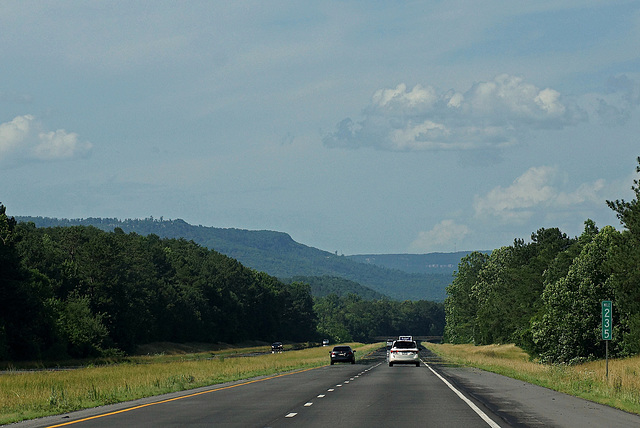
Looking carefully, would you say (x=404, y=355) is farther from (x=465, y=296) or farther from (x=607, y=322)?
(x=465, y=296)

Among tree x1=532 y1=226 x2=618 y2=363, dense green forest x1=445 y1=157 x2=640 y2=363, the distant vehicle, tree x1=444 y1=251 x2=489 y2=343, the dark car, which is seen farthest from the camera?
tree x1=444 y1=251 x2=489 y2=343

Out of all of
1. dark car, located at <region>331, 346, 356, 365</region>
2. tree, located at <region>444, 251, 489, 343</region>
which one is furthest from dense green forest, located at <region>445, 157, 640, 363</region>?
tree, located at <region>444, 251, 489, 343</region>

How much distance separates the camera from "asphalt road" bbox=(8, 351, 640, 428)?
18922 mm

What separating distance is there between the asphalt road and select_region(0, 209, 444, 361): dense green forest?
4660cm

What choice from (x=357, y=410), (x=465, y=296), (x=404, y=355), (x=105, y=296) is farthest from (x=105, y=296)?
(x=465, y=296)

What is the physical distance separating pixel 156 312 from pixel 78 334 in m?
40.4

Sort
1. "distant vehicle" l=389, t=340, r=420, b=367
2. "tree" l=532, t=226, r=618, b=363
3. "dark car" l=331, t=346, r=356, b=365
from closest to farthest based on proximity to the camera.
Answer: "distant vehicle" l=389, t=340, r=420, b=367 < "tree" l=532, t=226, r=618, b=363 < "dark car" l=331, t=346, r=356, b=365

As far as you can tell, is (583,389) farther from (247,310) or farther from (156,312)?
(247,310)

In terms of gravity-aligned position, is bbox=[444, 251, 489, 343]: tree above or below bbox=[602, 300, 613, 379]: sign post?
above

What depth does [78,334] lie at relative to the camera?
89000mm

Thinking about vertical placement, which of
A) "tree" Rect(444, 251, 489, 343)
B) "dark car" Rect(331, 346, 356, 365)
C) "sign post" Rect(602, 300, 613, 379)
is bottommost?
"dark car" Rect(331, 346, 356, 365)

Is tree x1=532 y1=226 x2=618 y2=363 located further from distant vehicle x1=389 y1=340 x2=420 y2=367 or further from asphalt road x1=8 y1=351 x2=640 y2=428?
asphalt road x1=8 y1=351 x2=640 y2=428

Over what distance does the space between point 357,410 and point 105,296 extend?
8468 centimetres

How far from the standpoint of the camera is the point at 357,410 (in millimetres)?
22062
